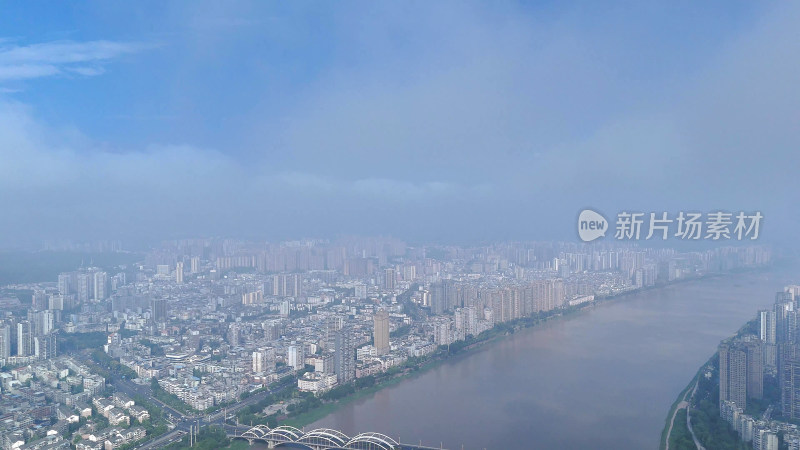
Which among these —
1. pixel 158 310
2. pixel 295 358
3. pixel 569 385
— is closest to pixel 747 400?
pixel 569 385

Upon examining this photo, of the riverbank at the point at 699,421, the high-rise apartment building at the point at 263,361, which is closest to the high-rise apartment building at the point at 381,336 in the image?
the high-rise apartment building at the point at 263,361

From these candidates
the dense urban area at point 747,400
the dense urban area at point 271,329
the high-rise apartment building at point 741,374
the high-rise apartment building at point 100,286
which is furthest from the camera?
the high-rise apartment building at point 100,286

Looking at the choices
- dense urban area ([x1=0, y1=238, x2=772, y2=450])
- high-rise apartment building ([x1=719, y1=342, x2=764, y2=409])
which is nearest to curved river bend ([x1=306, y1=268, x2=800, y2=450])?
dense urban area ([x1=0, y1=238, x2=772, y2=450])

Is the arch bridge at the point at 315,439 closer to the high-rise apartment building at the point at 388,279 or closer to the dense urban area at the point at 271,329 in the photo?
the dense urban area at the point at 271,329

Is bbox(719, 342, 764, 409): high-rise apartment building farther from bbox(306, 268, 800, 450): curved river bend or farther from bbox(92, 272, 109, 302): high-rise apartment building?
bbox(92, 272, 109, 302): high-rise apartment building

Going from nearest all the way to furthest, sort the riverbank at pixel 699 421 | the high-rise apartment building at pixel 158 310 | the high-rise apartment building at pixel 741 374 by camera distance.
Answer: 1. the riverbank at pixel 699 421
2. the high-rise apartment building at pixel 741 374
3. the high-rise apartment building at pixel 158 310

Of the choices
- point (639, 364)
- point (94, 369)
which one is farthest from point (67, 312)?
point (639, 364)
